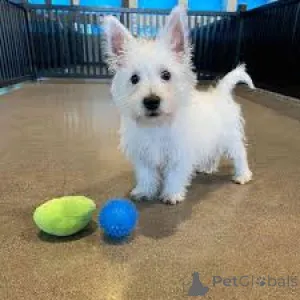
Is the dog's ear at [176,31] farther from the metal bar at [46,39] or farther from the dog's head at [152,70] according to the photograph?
the metal bar at [46,39]

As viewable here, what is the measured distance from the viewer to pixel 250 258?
1.01 meters

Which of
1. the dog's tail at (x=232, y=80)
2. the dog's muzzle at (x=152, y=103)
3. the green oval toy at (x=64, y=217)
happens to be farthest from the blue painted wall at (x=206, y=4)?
the green oval toy at (x=64, y=217)

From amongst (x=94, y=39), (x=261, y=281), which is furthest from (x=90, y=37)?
(x=261, y=281)

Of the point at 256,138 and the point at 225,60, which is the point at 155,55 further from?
the point at 225,60

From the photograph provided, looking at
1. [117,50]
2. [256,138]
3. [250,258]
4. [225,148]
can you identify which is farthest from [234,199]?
[256,138]

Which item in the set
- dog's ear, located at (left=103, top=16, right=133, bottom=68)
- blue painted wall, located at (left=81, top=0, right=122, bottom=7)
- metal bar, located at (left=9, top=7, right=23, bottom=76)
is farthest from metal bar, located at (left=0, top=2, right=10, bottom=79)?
blue painted wall, located at (left=81, top=0, right=122, bottom=7)

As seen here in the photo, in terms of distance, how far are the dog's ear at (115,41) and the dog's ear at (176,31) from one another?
0.49ft

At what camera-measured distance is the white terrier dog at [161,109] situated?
4.10ft

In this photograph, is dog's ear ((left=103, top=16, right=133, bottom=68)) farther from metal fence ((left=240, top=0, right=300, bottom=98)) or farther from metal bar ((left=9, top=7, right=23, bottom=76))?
metal bar ((left=9, top=7, right=23, bottom=76))

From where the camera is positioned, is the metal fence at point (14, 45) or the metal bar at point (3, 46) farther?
the metal fence at point (14, 45)

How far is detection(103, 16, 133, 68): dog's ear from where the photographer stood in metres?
1.30

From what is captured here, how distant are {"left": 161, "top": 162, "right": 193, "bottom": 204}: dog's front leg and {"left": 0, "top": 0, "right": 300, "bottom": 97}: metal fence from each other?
379 centimetres

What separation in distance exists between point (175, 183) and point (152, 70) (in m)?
0.49

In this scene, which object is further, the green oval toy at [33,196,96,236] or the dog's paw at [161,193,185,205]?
the dog's paw at [161,193,185,205]
